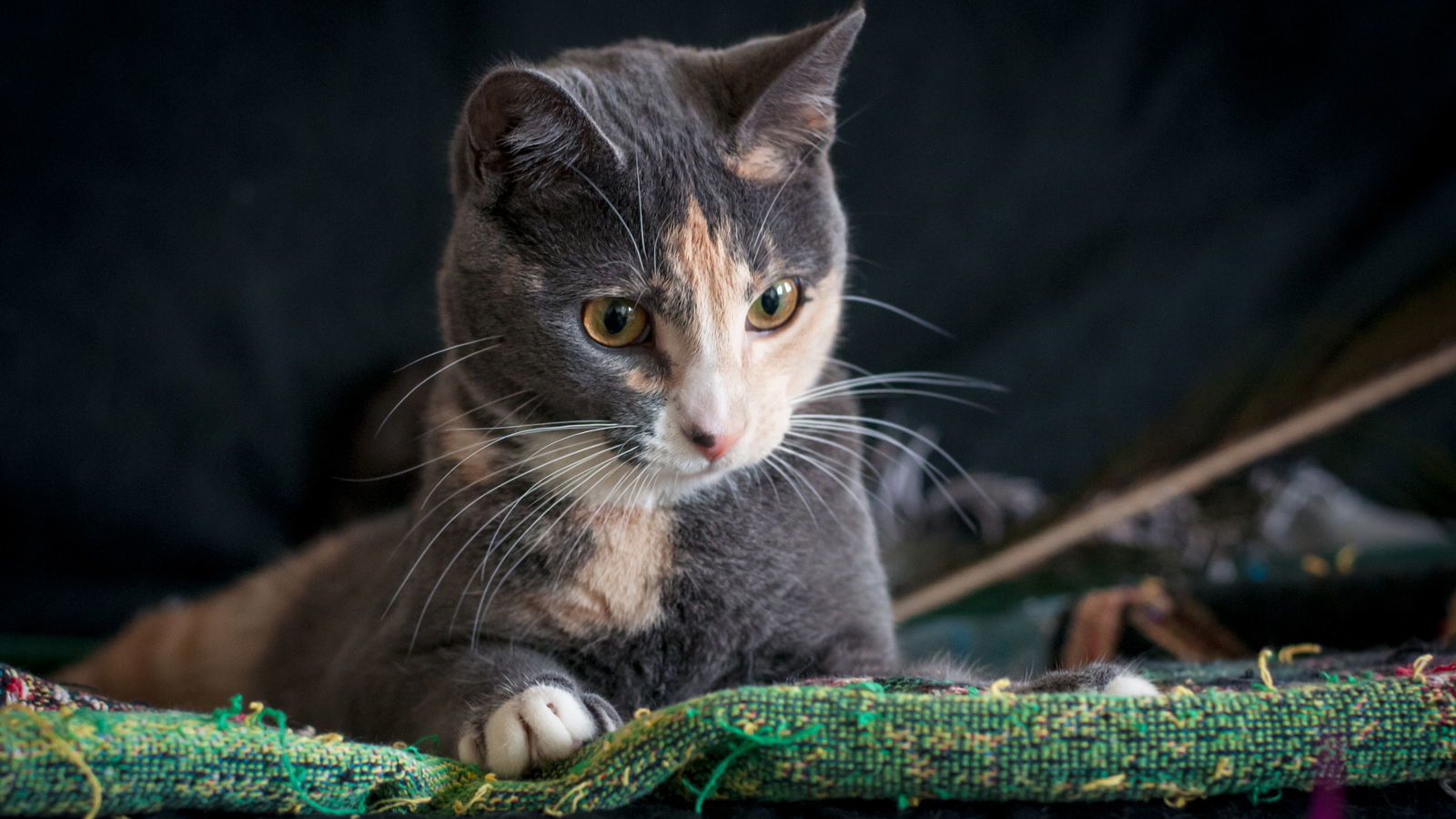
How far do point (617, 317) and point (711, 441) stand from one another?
13 centimetres

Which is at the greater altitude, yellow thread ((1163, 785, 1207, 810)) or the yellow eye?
the yellow eye

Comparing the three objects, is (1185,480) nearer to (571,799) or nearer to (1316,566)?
(1316,566)

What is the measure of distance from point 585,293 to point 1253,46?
1.41 metres

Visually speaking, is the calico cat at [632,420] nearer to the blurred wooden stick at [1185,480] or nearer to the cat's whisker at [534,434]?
the cat's whisker at [534,434]

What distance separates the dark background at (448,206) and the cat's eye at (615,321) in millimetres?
917

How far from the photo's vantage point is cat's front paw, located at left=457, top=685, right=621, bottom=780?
700 mm

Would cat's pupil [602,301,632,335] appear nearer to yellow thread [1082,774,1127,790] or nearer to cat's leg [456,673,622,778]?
cat's leg [456,673,622,778]

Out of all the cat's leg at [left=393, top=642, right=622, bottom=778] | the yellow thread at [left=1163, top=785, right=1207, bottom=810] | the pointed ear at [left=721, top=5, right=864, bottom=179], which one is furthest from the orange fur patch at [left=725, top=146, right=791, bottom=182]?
the yellow thread at [left=1163, top=785, right=1207, bottom=810]

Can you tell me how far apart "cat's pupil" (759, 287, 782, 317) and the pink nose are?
5.0 inches

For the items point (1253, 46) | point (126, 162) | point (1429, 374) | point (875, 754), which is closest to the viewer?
point (875, 754)

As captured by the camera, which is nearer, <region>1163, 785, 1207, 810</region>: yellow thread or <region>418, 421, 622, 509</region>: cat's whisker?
<region>1163, 785, 1207, 810</region>: yellow thread

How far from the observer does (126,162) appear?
1551 millimetres

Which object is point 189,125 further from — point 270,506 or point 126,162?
point 270,506

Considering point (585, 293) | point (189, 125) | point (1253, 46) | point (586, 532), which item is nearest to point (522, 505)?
point (586, 532)
